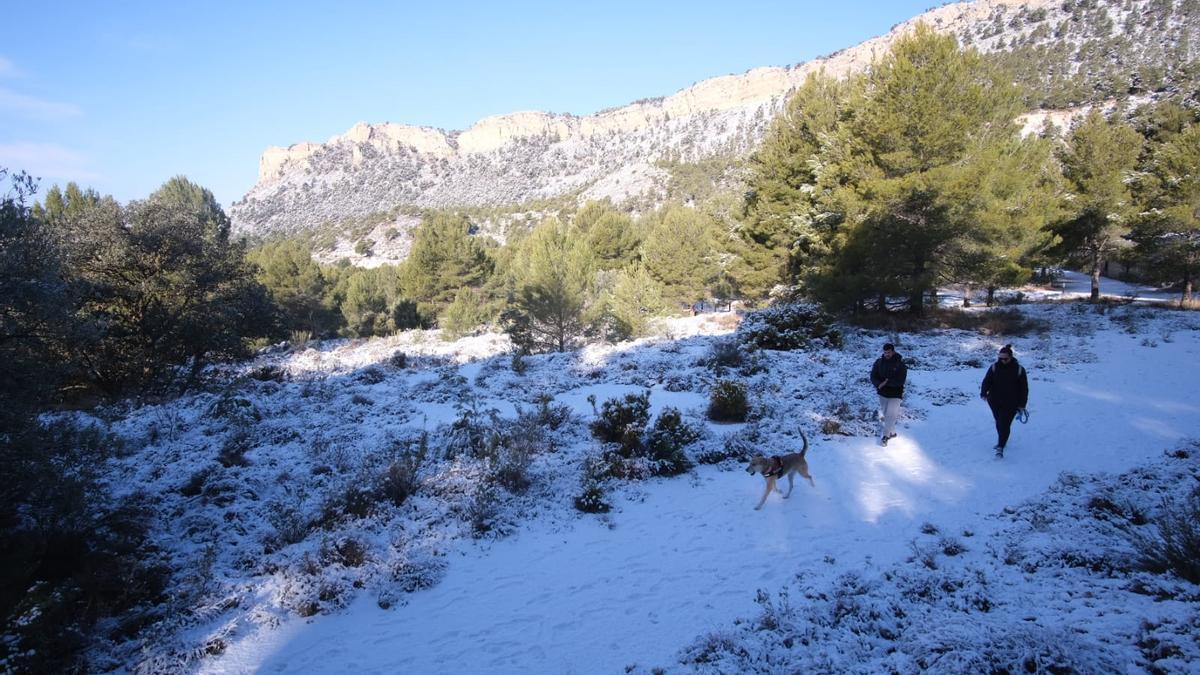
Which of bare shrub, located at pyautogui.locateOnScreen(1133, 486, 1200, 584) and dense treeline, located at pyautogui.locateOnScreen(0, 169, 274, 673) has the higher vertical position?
dense treeline, located at pyautogui.locateOnScreen(0, 169, 274, 673)

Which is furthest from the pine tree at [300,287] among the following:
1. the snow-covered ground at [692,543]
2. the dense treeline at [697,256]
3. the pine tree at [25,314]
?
the pine tree at [25,314]

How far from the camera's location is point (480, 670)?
4.40 m

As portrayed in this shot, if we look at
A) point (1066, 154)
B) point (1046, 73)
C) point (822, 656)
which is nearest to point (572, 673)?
point (822, 656)

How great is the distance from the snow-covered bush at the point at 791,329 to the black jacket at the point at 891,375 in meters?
8.54

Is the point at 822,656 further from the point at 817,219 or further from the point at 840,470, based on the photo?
the point at 817,219

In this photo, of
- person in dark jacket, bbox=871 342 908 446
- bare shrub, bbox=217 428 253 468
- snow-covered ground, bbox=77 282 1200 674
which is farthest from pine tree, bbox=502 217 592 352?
person in dark jacket, bbox=871 342 908 446

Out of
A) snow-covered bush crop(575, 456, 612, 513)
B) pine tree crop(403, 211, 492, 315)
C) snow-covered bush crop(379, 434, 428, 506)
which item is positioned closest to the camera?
snow-covered bush crop(575, 456, 612, 513)

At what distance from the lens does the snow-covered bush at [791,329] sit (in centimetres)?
1750

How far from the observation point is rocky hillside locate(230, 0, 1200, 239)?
70.4 metres

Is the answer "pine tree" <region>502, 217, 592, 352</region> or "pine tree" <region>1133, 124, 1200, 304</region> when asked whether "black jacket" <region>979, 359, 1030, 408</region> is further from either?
"pine tree" <region>1133, 124, 1200, 304</region>

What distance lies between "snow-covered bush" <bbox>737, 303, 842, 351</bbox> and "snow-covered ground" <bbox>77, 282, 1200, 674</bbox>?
5.43 metres

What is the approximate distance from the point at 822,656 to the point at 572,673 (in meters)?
1.98

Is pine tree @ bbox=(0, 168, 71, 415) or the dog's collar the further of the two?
the dog's collar

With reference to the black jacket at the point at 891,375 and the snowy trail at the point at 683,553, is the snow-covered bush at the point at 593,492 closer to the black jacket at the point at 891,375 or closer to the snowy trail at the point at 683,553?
the snowy trail at the point at 683,553
